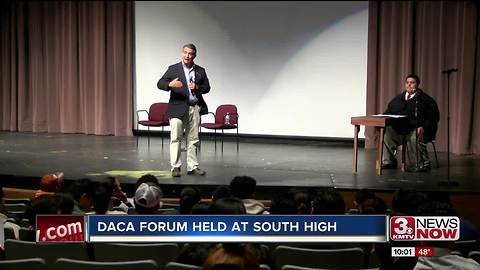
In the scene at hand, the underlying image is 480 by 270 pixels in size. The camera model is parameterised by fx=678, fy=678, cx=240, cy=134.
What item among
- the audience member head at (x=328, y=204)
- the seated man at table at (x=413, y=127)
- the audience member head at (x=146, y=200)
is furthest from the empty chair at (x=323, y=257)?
the seated man at table at (x=413, y=127)

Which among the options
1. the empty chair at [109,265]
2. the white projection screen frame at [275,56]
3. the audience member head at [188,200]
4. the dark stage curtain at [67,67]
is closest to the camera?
the empty chair at [109,265]

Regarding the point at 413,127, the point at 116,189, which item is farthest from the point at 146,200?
the point at 413,127

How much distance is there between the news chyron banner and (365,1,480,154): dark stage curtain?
751 cm

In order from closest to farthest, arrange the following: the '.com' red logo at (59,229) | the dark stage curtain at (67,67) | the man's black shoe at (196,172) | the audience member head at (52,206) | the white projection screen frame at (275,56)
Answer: the '.com' red logo at (59,229) → the audience member head at (52,206) → the man's black shoe at (196,172) → the white projection screen frame at (275,56) → the dark stage curtain at (67,67)

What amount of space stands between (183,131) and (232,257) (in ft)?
16.0

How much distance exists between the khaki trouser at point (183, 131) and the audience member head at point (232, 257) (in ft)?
14.9

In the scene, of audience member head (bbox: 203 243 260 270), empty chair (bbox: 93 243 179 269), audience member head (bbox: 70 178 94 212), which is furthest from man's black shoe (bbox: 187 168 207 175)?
audience member head (bbox: 203 243 260 270)

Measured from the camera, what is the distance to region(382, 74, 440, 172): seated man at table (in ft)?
25.4

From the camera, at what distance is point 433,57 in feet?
31.9

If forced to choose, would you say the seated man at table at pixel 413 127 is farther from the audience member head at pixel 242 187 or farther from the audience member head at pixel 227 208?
the audience member head at pixel 227 208

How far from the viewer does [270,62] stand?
1062 cm

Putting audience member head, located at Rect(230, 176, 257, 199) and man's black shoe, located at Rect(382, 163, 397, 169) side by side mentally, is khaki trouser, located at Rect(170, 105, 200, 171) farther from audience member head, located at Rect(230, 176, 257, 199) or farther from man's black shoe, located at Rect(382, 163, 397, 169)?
audience member head, located at Rect(230, 176, 257, 199)

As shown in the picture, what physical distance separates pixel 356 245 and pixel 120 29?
8310mm

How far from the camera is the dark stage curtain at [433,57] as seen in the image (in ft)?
31.1
